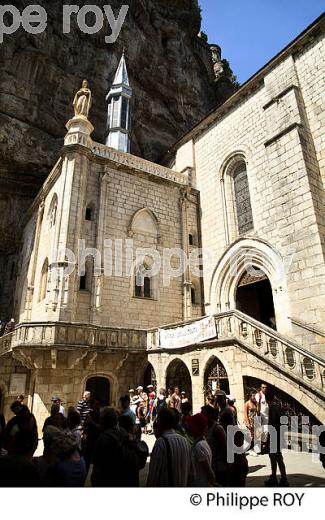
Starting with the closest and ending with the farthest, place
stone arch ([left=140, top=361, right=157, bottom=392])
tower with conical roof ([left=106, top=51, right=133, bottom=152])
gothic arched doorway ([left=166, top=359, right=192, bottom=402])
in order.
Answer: gothic arched doorway ([left=166, top=359, right=192, bottom=402]), stone arch ([left=140, top=361, right=157, bottom=392]), tower with conical roof ([left=106, top=51, right=133, bottom=152])

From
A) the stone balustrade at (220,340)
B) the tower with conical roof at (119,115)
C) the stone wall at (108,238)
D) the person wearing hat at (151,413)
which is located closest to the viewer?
the stone balustrade at (220,340)

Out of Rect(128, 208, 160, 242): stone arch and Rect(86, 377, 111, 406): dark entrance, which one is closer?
Rect(86, 377, 111, 406): dark entrance

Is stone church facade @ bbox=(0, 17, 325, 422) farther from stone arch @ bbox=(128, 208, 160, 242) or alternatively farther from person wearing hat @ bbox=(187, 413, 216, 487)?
person wearing hat @ bbox=(187, 413, 216, 487)

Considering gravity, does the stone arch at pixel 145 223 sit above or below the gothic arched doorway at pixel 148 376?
above

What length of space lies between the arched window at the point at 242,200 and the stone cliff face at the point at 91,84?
422 inches

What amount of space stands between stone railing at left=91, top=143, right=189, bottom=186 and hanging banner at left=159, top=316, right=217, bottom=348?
29.8 ft

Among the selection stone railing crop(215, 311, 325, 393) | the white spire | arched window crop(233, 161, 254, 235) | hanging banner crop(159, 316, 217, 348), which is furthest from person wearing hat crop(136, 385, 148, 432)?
the white spire

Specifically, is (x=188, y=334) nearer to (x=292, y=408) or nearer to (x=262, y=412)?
(x=292, y=408)

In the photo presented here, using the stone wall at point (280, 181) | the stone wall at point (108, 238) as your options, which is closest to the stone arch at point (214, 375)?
the stone wall at point (280, 181)

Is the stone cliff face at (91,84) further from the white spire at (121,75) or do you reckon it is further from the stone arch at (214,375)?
the stone arch at (214,375)

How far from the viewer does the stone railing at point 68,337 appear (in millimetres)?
10750

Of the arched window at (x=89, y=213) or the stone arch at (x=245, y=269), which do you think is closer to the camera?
the stone arch at (x=245, y=269)

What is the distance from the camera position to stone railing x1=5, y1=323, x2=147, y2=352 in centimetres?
1075
